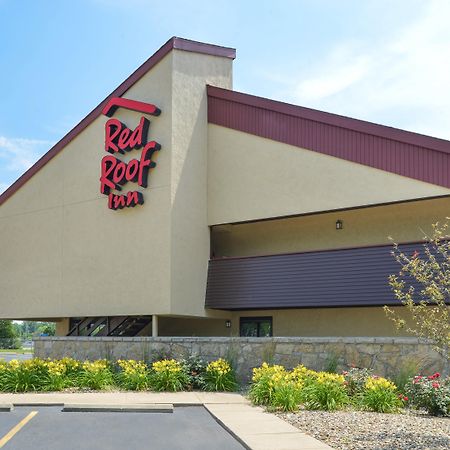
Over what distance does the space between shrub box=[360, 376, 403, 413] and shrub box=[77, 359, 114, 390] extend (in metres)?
7.03

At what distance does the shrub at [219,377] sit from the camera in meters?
16.2

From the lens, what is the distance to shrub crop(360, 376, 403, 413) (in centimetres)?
1227

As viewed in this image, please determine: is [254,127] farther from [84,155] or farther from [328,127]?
[84,155]

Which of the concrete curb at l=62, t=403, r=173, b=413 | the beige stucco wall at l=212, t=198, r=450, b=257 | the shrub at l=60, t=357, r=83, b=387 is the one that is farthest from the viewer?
the beige stucco wall at l=212, t=198, r=450, b=257

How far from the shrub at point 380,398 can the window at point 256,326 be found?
31.6 ft

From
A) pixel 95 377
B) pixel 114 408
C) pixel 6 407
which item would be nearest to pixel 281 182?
pixel 95 377

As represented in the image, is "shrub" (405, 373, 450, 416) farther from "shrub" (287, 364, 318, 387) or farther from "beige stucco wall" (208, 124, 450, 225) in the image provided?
"beige stucco wall" (208, 124, 450, 225)

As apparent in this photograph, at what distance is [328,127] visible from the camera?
1969 centimetres

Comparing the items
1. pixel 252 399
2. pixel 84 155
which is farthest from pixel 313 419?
pixel 84 155

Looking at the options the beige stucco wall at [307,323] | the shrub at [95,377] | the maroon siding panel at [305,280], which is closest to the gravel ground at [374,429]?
the shrub at [95,377]

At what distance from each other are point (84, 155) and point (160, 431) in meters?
14.9

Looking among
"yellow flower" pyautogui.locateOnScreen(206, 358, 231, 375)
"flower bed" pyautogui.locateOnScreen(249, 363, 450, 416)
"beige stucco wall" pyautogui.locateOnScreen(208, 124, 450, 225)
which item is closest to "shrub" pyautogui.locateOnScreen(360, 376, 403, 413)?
"flower bed" pyautogui.locateOnScreen(249, 363, 450, 416)

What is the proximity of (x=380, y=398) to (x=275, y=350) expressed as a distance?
4637mm

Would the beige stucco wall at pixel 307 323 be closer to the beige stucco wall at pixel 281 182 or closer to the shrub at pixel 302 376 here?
the beige stucco wall at pixel 281 182
